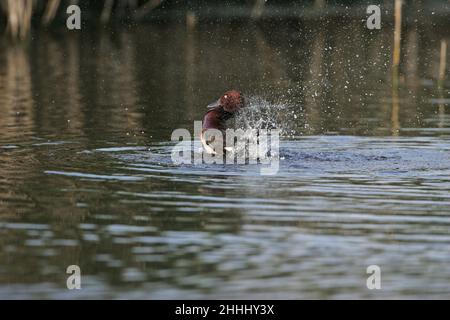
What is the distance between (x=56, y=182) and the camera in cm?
1220

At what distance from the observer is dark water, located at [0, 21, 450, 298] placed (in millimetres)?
8500

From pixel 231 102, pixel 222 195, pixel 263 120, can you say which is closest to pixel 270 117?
pixel 263 120

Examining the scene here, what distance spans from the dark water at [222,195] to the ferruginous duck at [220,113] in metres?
0.53

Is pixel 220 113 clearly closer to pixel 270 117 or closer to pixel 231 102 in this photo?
pixel 231 102

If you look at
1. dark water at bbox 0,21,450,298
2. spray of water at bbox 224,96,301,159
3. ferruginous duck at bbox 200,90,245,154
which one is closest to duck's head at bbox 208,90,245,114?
ferruginous duck at bbox 200,90,245,154

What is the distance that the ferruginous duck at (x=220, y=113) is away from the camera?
1341 cm

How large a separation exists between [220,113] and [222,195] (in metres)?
2.29

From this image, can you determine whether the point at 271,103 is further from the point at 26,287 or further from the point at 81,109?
the point at 26,287

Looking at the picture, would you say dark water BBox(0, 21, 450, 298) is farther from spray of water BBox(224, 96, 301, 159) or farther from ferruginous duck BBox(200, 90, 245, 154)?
ferruginous duck BBox(200, 90, 245, 154)

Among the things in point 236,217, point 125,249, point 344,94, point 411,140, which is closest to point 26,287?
point 125,249

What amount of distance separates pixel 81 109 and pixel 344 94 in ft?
16.4

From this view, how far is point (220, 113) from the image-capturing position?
13.6 m

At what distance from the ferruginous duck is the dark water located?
21.0 inches
